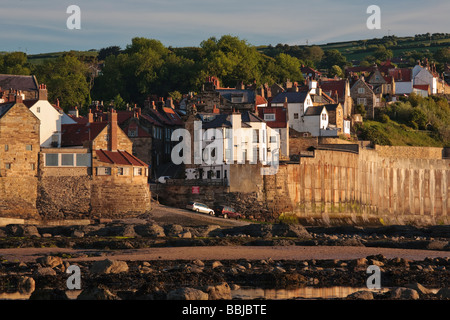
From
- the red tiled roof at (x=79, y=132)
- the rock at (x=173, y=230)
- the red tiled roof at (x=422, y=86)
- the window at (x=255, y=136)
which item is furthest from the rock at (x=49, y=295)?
the red tiled roof at (x=422, y=86)

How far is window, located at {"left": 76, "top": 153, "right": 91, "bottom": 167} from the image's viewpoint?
62.7m

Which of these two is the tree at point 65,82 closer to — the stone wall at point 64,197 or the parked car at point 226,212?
the parked car at point 226,212

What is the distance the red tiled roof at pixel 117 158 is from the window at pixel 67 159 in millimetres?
1773

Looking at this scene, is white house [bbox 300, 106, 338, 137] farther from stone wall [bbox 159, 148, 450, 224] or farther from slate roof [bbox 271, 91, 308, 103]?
stone wall [bbox 159, 148, 450, 224]

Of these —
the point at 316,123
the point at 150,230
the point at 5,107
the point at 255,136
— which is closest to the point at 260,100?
the point at 316,123

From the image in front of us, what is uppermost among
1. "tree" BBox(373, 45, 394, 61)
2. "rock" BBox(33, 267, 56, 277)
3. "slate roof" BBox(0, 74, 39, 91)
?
"tree" BBox(373, 45, 394, 61)

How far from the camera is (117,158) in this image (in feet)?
211

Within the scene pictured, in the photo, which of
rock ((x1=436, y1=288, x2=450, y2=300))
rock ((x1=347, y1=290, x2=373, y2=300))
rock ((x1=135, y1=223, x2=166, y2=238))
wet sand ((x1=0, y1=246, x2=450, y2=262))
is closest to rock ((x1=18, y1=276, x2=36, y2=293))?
wet sand ((x1=0, y1=246, x2=450, y2=262))

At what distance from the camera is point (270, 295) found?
34.0 m

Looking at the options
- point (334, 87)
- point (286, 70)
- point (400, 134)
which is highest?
point (286, 70)

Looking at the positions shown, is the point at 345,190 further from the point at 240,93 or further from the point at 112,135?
the point at 112,135

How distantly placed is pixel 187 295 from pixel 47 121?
130ft

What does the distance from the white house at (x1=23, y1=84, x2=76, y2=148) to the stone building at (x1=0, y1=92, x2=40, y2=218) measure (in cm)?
403

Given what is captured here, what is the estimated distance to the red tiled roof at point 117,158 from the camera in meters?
63.4
